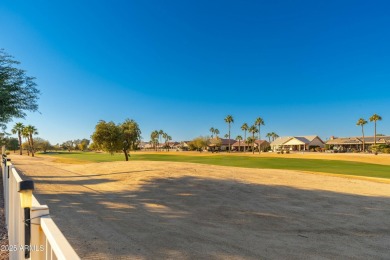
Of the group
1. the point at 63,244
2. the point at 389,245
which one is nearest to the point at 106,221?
the point at 63,244

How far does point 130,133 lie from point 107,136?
3.94 meters

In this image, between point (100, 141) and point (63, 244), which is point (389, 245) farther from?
point (100, 141)

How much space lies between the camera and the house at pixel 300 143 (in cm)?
11955

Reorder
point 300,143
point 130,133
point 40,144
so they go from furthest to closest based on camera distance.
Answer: point 40,144, point 300,143, point 130,133

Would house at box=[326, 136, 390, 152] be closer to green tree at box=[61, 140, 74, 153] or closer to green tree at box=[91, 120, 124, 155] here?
green tree at box=[91, 120, 124, 155]

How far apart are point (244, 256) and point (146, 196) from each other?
350 inches

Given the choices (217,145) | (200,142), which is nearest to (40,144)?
(200,142)

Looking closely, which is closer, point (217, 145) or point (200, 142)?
point (200, 142)

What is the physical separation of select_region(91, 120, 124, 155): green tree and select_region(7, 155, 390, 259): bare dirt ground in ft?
67.3

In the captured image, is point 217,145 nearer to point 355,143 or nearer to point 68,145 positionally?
point 355,143

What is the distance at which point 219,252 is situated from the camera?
23.1ft

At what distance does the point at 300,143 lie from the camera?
389 feet

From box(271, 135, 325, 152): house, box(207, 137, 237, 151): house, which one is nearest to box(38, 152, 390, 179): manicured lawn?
box(271, 135, 325, 152): house

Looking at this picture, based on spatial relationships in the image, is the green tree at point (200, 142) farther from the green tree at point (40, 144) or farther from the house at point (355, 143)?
the green tree at point (40, 144)
